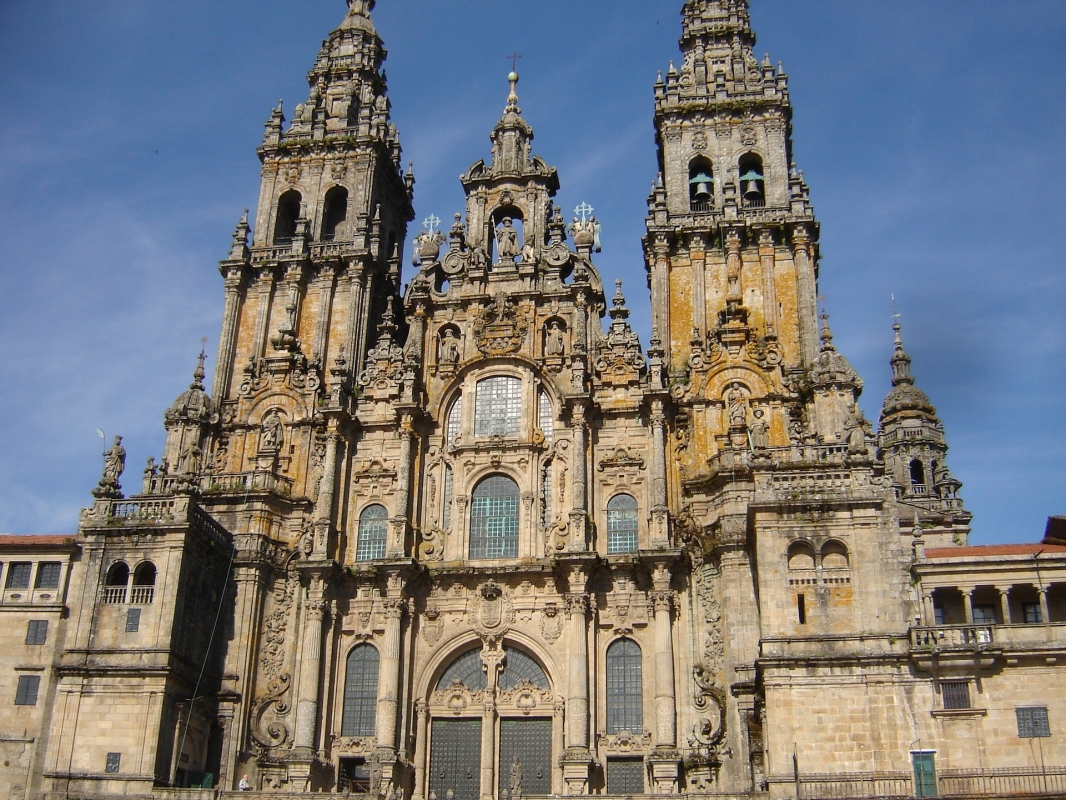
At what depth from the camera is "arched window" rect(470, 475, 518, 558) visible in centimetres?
3806

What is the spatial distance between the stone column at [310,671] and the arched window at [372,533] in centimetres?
208

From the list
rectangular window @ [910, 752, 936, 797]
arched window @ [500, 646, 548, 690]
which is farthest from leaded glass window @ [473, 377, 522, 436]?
rectangular window @ [910, 752, 936, 797]

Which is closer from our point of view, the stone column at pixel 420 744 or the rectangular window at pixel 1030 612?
the rectangular window at pixel 1030 612

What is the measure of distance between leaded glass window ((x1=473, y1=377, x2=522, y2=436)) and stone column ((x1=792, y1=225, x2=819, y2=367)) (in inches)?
372

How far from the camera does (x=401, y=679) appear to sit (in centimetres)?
3612

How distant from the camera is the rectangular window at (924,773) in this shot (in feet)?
92.0

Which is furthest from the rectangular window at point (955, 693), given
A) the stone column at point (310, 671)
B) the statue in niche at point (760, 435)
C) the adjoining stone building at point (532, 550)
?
the stone column at point (310, 671)

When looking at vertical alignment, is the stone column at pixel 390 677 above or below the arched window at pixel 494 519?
below

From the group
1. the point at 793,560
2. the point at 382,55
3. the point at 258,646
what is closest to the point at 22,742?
the point at 258,646

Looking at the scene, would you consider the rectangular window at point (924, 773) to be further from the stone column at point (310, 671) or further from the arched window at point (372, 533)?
the arched window at point (372, 533)

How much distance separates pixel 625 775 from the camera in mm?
34375

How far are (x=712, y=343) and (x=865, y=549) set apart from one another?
10.6 metres

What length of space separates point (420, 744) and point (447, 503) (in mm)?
7661

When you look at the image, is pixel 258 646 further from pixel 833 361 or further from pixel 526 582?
pixel 833 361
